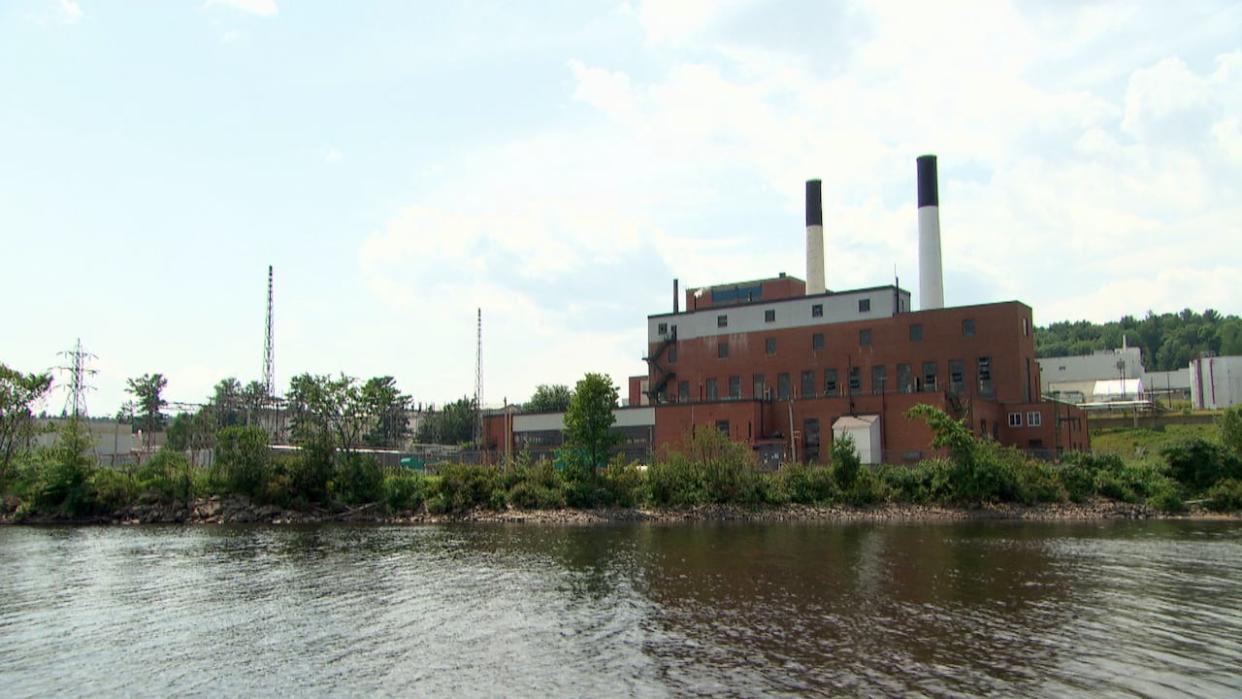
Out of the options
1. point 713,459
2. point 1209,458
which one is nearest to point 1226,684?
point 713,459

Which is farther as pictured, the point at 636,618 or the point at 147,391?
the point at 147,391

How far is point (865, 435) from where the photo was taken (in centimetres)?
Answer: 6656

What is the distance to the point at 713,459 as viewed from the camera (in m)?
59.4

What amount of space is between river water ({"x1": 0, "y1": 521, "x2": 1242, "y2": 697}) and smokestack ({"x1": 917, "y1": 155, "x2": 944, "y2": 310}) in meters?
41.8

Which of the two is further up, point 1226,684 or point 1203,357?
point 1203,357

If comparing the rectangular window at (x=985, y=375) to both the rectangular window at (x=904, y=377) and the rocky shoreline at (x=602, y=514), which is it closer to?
the rectangular window at (x=904, y=377)

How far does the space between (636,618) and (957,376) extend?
5819cm

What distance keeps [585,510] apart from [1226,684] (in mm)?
43337

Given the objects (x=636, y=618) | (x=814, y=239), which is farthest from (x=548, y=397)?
(x=636, y=618)

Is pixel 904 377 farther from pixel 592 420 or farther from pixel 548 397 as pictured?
pixel 548 397

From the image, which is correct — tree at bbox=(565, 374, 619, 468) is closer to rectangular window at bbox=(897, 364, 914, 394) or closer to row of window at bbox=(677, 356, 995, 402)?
row of window at bbox=(677, 356, 995, 402)

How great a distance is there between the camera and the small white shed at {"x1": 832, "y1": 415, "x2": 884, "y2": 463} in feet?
218

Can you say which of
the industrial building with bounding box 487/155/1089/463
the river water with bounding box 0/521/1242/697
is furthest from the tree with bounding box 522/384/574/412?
the river water with bounding box 0/521/1242/697

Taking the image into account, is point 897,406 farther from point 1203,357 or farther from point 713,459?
point 1203,357
